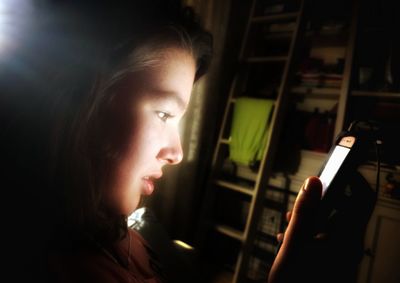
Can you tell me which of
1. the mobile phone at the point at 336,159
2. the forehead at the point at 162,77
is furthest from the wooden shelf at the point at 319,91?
the forehead at the point at 162,77

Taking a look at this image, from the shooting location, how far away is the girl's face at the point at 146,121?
17.3 inches

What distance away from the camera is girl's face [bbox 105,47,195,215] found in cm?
44

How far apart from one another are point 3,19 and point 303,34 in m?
1.66

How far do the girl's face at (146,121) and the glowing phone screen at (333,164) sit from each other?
34 cm

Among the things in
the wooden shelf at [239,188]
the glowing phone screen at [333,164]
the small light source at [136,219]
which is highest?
the glowing phone screen at [333,164]

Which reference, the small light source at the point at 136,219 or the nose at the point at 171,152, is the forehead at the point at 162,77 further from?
the small light source at the point at 136,219

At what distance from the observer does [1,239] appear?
42cm

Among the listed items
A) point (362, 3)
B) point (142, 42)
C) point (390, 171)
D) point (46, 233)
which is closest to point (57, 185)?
point (46, 233)

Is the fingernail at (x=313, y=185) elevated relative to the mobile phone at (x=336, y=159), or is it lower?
lower

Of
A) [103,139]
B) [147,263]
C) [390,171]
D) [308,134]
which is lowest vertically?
[147,263]

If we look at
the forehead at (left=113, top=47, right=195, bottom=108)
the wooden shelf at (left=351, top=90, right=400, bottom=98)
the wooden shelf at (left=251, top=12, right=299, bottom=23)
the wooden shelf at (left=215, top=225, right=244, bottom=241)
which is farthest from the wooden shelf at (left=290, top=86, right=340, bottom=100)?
the forehead at (left=113, top=47, right=195, bottom=108)

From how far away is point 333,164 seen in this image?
62 centimetres

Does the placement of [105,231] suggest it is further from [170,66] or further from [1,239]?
[170,66]

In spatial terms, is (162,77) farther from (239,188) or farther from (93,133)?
(239,188)
